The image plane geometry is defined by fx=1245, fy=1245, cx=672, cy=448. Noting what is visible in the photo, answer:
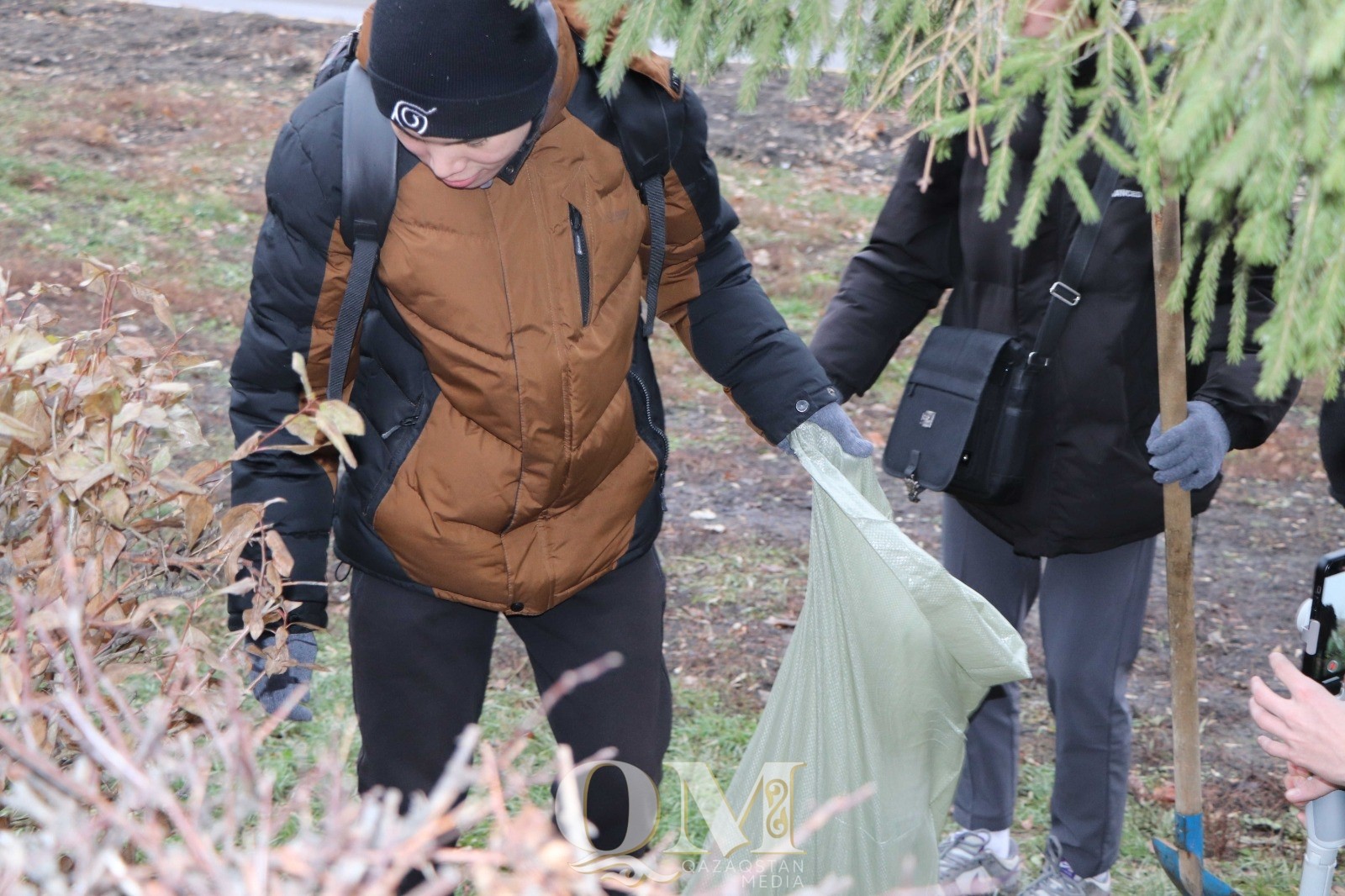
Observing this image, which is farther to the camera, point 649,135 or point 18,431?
point 649,135

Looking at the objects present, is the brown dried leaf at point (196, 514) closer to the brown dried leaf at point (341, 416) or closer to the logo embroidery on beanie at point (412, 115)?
the brown dried leaf at point (341, 416)

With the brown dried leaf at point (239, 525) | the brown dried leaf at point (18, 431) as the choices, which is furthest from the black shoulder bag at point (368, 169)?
the brown dried leaf at point (18, 431)

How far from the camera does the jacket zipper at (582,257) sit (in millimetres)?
2207

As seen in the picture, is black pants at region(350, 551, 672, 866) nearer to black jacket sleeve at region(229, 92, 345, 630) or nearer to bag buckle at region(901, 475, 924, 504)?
black jacket sleeve at region(229, 92, 345, 630)

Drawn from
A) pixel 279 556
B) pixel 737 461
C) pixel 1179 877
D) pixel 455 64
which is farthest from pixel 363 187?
pixel 737 461

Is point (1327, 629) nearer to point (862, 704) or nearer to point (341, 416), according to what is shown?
point (862, 704)

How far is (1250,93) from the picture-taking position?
4.60ft

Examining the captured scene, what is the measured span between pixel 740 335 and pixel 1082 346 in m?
0.72

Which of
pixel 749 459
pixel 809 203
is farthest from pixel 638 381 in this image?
pixel 809 203

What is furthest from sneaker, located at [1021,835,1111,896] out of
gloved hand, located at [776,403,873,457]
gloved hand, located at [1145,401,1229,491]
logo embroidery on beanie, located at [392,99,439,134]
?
logo embroidery on beanie, located at [392,99,439,134]

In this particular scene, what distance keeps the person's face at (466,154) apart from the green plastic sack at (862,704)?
865mm

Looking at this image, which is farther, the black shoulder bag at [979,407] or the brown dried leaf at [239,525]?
the black shoulder bag at [979,407]

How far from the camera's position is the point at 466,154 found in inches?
80.4

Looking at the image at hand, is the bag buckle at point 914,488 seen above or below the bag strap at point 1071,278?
below
